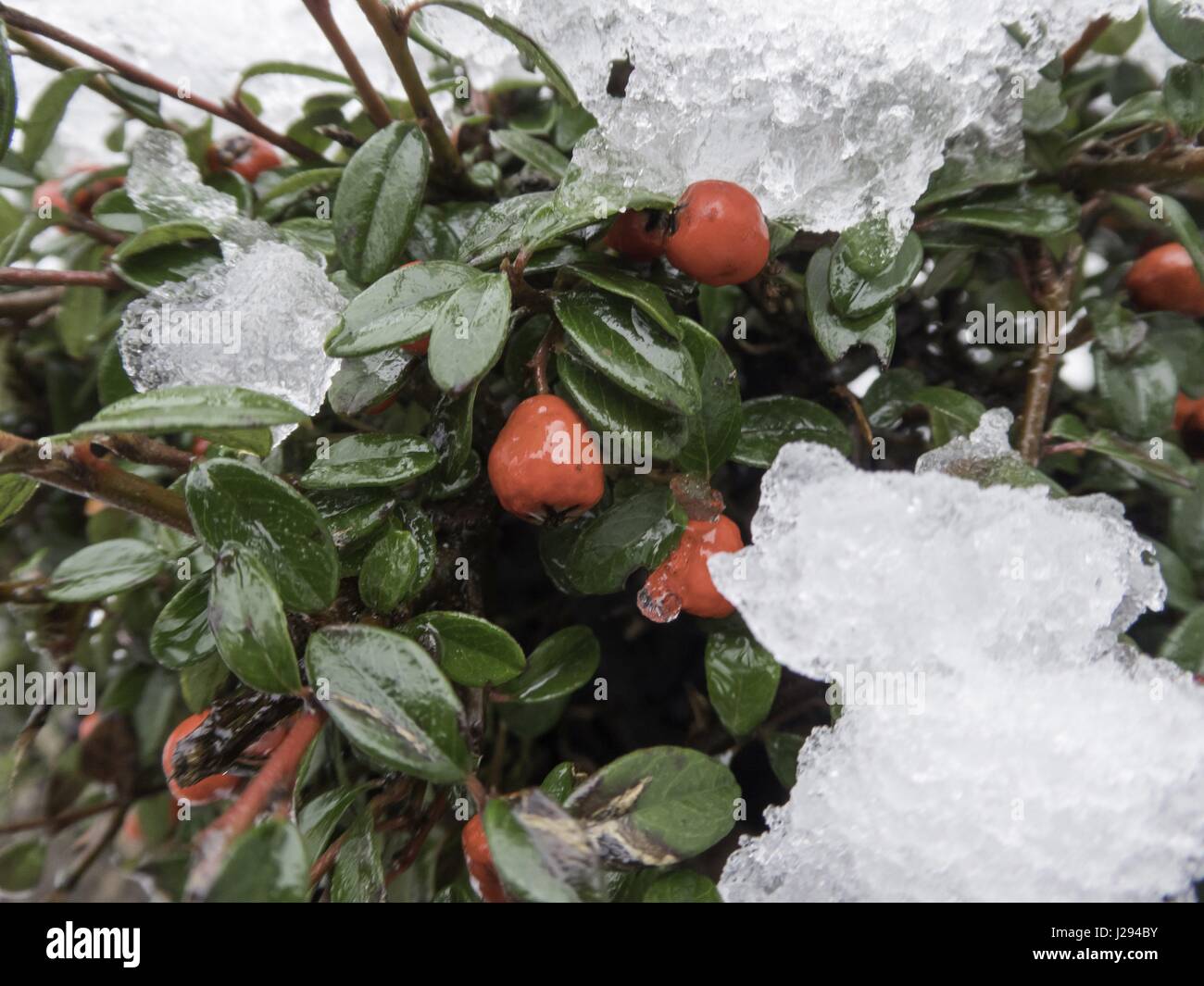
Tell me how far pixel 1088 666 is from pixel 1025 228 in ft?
1.31

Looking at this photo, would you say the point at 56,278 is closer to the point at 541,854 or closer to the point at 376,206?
the point at 376,206

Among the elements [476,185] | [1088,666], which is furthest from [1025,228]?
[476,185]

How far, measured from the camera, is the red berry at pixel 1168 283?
37.4 inches

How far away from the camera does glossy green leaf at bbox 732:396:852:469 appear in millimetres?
812

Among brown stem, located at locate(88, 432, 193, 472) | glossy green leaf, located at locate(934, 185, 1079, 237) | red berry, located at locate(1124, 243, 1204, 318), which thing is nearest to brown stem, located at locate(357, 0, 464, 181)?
brown stem, located at locate(88, 432, 193, 472)

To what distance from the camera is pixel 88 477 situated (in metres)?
0.64

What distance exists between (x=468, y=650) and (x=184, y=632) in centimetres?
24

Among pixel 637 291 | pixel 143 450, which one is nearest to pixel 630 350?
pixel 637 291

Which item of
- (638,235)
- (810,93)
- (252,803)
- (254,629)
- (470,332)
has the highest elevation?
(810,93)

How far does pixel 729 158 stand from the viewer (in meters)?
0.81

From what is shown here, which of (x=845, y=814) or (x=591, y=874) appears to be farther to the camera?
(x=845, y=814)

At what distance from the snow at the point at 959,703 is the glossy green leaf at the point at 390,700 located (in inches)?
9.0
